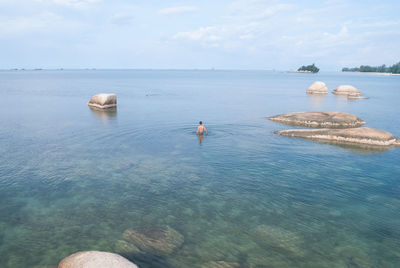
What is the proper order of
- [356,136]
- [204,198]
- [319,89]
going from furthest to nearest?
[319,89] → [356,136] → [204,198]

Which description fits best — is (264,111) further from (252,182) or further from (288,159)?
(252,182)

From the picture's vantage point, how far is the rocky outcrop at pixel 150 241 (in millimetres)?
11916

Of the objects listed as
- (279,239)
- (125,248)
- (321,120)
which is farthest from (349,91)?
(125,248)

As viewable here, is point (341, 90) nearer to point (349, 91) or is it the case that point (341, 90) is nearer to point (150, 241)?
point (349, 91)

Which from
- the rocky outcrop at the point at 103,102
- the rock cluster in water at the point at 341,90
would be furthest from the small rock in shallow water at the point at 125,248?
the rock cluster in water at the point at 341,90

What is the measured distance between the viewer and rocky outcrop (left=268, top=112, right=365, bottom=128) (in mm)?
37250

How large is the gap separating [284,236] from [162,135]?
21027 millimetres

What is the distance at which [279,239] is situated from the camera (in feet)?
42.4

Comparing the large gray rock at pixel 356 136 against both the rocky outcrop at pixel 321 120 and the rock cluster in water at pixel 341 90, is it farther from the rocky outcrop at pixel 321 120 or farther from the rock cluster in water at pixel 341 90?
the rock cluster in water at pixel 341 90

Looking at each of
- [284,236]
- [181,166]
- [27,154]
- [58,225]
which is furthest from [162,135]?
[284,236]

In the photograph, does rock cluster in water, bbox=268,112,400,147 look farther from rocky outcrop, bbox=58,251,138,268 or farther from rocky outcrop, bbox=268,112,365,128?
rocky outcrop, bbox=58,251,138,268

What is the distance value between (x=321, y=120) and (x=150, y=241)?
32855mm

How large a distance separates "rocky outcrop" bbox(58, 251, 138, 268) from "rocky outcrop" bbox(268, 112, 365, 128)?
111ft

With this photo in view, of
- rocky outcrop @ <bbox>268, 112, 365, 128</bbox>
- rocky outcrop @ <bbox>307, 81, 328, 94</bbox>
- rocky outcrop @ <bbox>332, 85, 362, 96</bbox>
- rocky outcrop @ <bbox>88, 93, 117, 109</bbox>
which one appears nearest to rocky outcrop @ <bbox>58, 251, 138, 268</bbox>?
rocky outcrop @ <bbox>268, 112, 365, 128</bbox>
